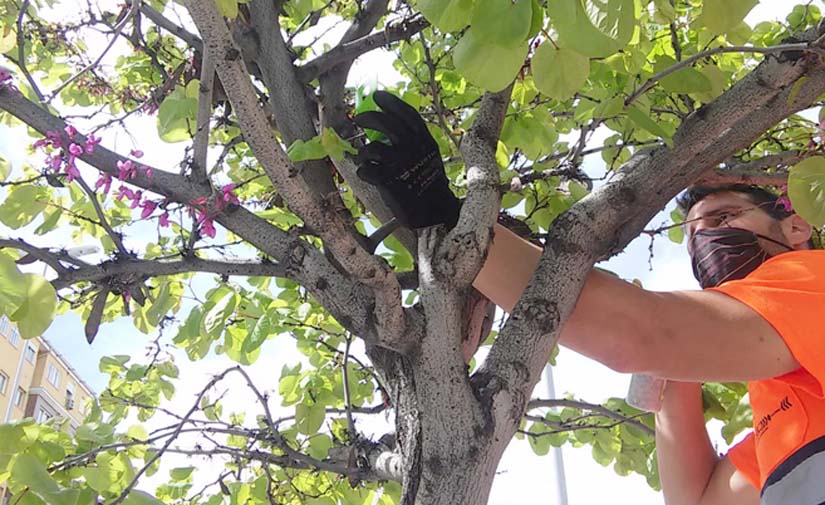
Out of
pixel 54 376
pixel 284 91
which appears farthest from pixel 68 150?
pixel 54 376

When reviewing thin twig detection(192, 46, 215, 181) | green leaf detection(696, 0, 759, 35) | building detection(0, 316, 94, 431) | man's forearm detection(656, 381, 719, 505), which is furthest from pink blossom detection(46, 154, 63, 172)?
building detection(0, 316, 94, 431)

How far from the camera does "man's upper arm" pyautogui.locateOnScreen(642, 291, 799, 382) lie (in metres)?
1.05

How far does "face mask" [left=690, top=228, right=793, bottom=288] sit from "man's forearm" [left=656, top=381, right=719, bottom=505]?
324 millimetres

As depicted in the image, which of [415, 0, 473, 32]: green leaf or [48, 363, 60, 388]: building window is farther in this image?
[48, 363, 60, 388]: building window

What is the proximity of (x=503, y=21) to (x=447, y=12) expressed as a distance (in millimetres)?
69

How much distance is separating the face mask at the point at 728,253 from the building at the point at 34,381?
1569 centimetres

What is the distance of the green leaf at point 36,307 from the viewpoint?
89 cm

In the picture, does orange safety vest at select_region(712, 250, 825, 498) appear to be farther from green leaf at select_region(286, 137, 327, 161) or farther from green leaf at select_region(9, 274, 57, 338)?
green leaf at select_region(9, 274, 57, 338)

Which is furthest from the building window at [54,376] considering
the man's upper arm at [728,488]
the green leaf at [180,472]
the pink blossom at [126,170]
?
the man's upper arm at [728,488]

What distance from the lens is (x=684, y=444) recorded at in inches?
66.4

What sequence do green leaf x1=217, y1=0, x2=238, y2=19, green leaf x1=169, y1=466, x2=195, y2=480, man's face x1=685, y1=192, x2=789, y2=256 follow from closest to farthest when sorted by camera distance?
green leaf x1=217, y1=0, x2=238, y2=19 < man's face x1=685, y1=192, x2=789, y2=256 < green leaf x1=169, y1=466, x2=195, y2=480

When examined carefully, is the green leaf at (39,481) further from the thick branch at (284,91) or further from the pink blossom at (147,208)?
the thick branch at (284,91)

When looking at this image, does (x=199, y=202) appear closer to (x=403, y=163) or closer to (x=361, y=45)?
(x=403, y=163)

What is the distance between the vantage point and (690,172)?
1375 millimetres
